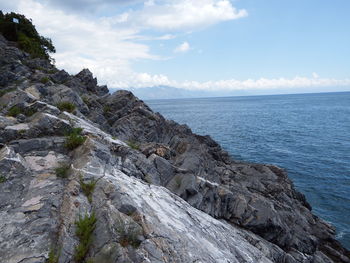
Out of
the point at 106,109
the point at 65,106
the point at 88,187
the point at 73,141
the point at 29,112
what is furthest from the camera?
the point at 106,109

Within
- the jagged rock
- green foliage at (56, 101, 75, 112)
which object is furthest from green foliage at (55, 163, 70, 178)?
the jagged rock

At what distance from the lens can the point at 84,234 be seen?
7.79 meters

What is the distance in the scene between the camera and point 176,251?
8.12m

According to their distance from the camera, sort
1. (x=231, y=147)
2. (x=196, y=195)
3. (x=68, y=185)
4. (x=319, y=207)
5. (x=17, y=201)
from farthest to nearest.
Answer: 1. (x=231, y=147)
2. (x=319, y=207)
3. (x=196, y=195)
4. (x=68, y=185)
5. (x=17, y=201)

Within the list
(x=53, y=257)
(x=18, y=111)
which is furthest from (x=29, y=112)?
(x=53, y=257)

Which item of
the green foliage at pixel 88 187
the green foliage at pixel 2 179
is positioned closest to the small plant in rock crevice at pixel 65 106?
the green foliage at pixel 2 179

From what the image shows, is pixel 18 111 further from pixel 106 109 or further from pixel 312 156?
pixel 312 156

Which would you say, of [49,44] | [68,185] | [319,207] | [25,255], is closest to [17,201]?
[68,185]

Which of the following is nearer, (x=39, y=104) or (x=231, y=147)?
(x=39, y=104)

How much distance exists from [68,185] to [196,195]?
8.45 metres

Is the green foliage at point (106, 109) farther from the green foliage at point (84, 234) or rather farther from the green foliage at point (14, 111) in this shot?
the green foliage at point (84, 234)

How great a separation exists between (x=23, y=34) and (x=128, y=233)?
59248mm

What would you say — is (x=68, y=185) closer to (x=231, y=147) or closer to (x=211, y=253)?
(x=211, y=253)

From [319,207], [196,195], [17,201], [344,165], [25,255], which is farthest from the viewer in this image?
[344,165]
